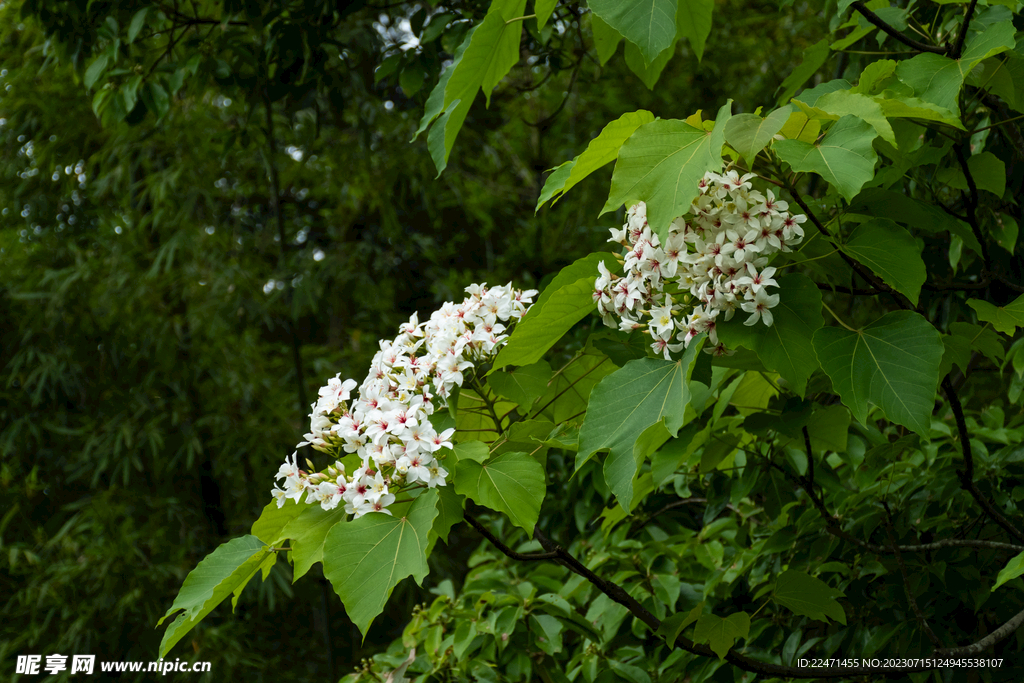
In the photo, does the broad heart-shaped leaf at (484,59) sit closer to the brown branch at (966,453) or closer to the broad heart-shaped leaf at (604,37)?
the broad heart-shaped leaf at (604,37)

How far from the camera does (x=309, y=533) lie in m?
0.80

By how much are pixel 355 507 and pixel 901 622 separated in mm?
894

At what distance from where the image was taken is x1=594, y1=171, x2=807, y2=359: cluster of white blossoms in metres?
0.70

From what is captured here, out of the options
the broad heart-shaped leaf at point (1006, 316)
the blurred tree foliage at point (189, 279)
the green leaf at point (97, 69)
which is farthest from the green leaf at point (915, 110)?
the green leaf at point (97, 69)

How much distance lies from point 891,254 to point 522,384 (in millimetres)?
427

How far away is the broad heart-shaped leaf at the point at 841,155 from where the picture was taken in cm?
61

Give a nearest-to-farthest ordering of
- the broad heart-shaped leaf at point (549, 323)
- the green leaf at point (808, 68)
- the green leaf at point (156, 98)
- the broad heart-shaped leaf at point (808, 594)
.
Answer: the broad heart-shaped leaf at point (549, 323) < the broad heart-shaped leaf at point (808, 594) < the green leaf at point (808, 68) < the green leaf at point (156, 98)

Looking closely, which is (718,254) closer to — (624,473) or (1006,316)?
(624,473)

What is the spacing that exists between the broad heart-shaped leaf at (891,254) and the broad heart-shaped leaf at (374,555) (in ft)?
1.62

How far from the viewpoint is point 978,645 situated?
3.08 ft

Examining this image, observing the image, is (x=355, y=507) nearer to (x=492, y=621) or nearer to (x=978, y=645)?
(x=492, y=621)

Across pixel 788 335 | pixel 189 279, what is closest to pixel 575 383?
pixel 788 335

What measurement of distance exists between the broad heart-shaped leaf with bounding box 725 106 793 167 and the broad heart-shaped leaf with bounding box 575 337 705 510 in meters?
0.19

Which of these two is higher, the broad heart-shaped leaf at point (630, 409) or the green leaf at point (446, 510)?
the broad heart-shaped leaf at point (630, 409)
